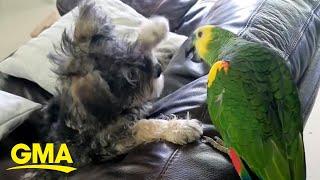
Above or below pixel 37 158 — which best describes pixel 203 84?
above

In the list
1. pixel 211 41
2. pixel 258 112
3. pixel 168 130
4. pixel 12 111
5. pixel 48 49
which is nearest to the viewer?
pixel 258 112

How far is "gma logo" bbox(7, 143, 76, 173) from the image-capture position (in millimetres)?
1017

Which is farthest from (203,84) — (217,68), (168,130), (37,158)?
(37,158)

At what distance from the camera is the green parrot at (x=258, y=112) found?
0.73 metres

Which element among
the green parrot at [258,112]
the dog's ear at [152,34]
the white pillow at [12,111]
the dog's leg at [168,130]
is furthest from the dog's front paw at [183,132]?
the white pillow at [12,111]

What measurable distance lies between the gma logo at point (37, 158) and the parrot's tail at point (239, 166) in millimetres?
402

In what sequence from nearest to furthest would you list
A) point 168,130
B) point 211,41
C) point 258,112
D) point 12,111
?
point 258,112 → point 211,41 → point 168,130 → point 12,111

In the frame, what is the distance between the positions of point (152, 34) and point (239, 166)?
0.46m

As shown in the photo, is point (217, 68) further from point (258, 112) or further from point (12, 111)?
point (12, 111)

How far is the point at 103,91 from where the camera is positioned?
103 cm

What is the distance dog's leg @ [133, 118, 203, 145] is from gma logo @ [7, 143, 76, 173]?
184 millimetres

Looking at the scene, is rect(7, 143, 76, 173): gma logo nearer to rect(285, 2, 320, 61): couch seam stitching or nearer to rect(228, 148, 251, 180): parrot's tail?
rect(228, 148, 251, 180): parrot's tail

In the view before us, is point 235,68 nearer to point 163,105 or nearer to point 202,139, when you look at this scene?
point 202,139

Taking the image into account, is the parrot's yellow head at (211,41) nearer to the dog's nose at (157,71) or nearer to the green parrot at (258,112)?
the green parrot at (258,112)
